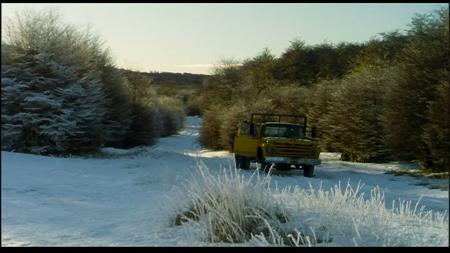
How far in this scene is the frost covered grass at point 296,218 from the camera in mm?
4781

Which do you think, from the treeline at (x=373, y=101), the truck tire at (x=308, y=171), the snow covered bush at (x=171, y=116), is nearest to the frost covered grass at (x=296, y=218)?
the treeline at (x=373, y=101)

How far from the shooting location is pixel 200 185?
23.0 feet

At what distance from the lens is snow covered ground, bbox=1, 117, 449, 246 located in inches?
230

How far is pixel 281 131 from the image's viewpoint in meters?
16.7

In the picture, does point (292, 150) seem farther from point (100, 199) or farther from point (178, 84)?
point (178, 84)

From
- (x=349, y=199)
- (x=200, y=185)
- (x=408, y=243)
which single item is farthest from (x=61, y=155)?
(x=408, y=243)

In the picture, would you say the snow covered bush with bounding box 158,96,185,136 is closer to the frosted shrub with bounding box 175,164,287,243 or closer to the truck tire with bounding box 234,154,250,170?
the truck tire with bounding box 234,154,250,170

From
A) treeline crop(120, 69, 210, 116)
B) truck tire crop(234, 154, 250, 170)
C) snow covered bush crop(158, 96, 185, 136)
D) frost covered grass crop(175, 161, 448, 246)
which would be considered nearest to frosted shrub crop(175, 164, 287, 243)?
frost covered grass crop(175, 161, 448, 246)

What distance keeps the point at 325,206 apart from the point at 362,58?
83.6ft

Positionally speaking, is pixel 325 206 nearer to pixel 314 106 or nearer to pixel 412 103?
pixel 412 103

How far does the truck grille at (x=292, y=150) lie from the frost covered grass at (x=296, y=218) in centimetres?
820

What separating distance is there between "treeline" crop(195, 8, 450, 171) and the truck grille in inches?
78.7

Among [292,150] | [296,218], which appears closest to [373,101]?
[292,150]

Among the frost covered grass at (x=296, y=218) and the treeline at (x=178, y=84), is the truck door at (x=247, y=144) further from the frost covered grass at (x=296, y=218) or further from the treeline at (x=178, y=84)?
the treeline at (x=178, y=84)
